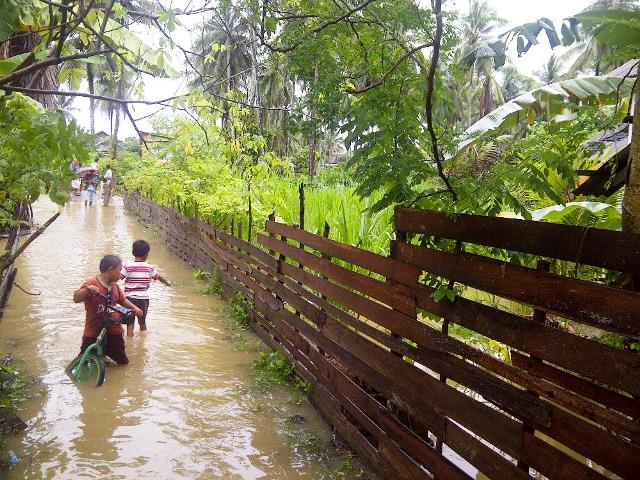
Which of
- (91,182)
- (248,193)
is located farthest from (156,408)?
(91,182)

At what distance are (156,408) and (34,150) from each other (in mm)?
2804

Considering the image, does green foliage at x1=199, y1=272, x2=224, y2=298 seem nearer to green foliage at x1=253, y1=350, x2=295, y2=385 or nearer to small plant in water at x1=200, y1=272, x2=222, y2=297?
small plant in water at x1=200, y1=272, x2=222, y2=297

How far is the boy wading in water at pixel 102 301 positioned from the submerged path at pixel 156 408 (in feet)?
1.04

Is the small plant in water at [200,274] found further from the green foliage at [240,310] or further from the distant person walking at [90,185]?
the distant person walking at [90,185]

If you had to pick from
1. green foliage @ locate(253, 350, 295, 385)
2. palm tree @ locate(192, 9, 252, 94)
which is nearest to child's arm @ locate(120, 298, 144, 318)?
green foliage @ locate(253, 350, 295, 385)

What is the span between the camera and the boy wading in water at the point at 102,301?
5.10 metres

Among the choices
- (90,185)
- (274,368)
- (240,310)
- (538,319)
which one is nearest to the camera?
(538,319)

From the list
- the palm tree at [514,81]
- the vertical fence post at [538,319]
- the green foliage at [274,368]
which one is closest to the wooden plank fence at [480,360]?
the vertical fence post at [538,319]

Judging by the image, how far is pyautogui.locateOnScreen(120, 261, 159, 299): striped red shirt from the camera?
6.42m

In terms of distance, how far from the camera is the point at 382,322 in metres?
3.65

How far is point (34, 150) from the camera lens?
2.64m

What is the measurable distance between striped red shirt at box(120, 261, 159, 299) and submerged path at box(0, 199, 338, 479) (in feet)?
1.98

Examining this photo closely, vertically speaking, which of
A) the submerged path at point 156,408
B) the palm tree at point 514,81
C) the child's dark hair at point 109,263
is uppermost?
the palm tree at point 514,81

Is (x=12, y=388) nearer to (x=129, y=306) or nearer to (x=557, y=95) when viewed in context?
(x=129, y=306)
